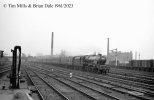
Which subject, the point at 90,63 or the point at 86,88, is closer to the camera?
the point at 86,88

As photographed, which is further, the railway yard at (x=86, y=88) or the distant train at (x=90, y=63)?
the distant train at (x=90, y=63)

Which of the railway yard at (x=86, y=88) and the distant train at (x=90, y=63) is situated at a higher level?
the distant train at (x=90, y=63)

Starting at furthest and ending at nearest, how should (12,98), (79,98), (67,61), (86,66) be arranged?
1. (67,61)
2. (86,66)
3. (79,98)
4. (12,98)

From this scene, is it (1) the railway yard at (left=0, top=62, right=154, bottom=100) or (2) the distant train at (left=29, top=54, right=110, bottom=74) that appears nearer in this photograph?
(1) the railway yard at (left=0, top=62, right=154, bottom=100)

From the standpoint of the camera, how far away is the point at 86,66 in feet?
121

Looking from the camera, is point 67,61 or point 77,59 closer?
point 77,59

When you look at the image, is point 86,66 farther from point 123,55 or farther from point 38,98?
point 123,55

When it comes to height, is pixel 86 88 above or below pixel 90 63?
below

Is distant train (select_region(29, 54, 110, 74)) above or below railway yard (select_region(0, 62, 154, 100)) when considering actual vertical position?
above

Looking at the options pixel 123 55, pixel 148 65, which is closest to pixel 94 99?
pixel 148 65

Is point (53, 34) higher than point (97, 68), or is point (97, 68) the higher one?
point (53, 34)

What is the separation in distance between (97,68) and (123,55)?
94670 mm

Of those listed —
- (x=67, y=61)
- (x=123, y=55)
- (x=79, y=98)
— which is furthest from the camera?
(x=123, y=55)

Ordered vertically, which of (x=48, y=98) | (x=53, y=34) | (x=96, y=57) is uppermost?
(x=53, y=34)
